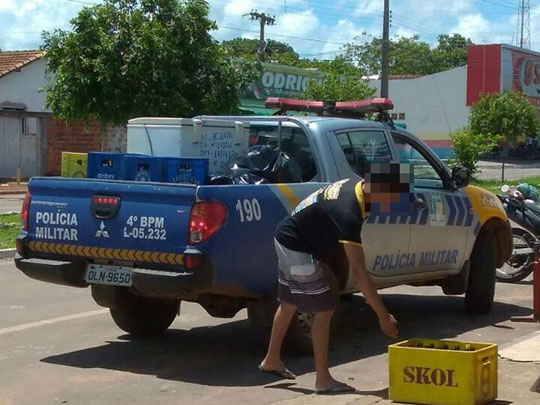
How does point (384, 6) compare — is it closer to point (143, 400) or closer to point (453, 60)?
point (143, 400)

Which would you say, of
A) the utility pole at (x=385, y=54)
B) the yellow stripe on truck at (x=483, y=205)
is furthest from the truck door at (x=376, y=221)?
the utility pole at (x=385, y=54)

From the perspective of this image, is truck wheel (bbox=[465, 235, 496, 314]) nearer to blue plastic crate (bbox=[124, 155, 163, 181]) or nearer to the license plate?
blue plastic crate (bbox=[124, 155, 163, 181])

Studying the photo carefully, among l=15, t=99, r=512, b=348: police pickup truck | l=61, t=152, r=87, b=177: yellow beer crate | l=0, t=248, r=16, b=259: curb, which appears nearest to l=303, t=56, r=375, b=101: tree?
l=0, t=248, r=16, b=259: curb

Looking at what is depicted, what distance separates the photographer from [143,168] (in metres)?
7.51

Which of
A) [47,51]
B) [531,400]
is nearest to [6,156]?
[47,51]

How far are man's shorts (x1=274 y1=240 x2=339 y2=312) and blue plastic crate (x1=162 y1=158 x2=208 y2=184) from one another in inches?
39.2

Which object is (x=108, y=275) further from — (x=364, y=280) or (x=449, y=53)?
(x=449, y=53)

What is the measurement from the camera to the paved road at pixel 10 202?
22578 mm

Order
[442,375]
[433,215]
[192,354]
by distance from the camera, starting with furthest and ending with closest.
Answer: [433,215] → [192,354] → [442,375]

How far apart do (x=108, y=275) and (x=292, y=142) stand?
199 centimetres

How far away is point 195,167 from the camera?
7.29 m

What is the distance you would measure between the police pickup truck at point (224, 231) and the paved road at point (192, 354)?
431 millimetres

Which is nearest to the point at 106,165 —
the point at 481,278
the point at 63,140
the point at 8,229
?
the point at 481,278

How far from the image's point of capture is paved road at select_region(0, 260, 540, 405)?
6668 mm
